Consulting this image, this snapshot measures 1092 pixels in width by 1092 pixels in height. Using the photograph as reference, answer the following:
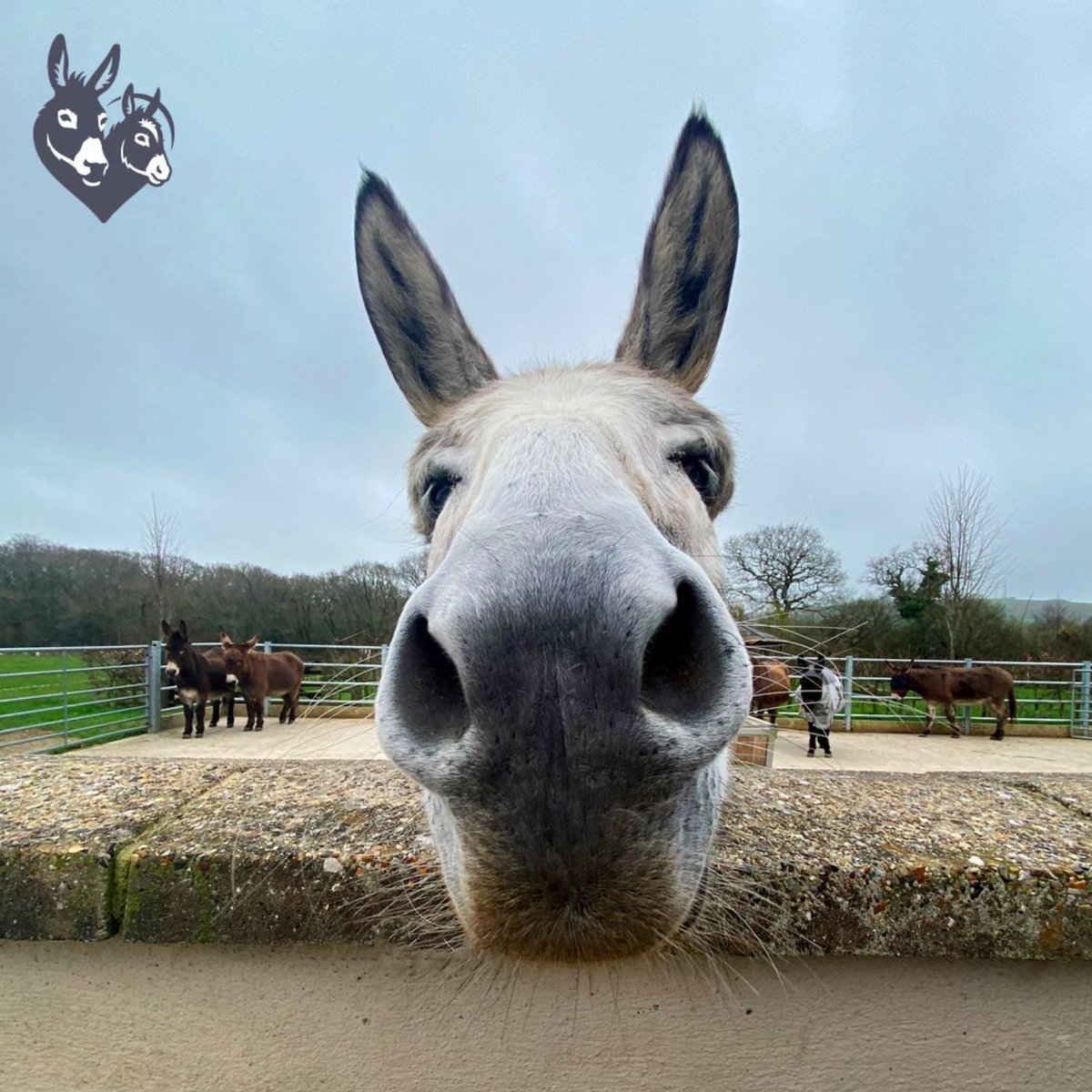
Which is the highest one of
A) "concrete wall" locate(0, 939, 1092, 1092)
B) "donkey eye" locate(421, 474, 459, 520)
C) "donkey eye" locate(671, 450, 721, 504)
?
"donkey eye" locate(671, 450, 721, 504)

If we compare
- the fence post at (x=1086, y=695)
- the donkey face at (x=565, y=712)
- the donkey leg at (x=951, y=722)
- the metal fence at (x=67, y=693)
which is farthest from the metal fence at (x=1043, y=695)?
the metal fence at (x=67, y=693)

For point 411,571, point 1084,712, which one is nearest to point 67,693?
point 411,571

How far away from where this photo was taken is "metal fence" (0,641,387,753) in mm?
9789

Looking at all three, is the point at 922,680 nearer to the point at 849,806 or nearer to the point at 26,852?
the point at 849,806

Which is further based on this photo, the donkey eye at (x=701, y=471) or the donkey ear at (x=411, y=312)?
the donkey ear at (x=411, y=312)

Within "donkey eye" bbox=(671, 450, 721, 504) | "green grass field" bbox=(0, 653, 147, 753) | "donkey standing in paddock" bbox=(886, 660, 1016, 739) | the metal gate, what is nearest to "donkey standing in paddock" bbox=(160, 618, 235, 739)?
"green grass field" bbox=(0, 653, 147, 753)

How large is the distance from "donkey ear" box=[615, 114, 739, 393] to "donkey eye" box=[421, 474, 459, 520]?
100 cm

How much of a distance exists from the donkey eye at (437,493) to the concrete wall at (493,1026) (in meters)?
1.26

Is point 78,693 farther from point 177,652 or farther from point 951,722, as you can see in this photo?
point 951,722

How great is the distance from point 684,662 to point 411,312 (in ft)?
7.03

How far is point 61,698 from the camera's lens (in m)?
11.3

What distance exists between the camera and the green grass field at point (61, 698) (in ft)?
32.8

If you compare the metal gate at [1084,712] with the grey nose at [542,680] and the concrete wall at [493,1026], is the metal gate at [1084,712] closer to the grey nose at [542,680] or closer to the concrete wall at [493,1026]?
the concrete wall at [493,1026]

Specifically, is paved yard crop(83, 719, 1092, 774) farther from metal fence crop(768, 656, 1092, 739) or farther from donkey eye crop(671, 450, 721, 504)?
donkey eye crop(671, 450, 721, 504)
